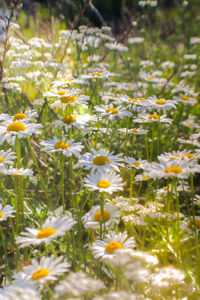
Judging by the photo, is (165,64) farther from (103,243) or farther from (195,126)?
(103,243)

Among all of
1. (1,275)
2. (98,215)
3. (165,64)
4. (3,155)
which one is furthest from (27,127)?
(165,64)

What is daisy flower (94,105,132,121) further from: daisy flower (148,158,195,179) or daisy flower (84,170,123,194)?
daisy flower (148,158,195,179)

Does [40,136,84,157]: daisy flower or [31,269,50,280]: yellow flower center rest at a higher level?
[40,136,84,157]: daisy flower

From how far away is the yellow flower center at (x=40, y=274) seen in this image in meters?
1.17

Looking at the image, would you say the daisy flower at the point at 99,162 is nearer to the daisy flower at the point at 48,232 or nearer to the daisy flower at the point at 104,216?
the daisy flower at the point at 104,216

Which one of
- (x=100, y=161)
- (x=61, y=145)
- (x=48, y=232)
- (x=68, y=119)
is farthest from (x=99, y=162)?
(x=48, y=232)

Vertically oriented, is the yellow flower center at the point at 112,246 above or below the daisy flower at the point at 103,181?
below

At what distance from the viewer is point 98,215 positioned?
5.47ft

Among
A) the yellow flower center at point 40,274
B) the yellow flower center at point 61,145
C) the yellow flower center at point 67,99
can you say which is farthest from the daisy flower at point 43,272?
the yellow flower center at point 67,99

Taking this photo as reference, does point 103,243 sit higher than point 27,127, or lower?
lower

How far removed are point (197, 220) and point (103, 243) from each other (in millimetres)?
732

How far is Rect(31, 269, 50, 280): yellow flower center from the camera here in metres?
1.17

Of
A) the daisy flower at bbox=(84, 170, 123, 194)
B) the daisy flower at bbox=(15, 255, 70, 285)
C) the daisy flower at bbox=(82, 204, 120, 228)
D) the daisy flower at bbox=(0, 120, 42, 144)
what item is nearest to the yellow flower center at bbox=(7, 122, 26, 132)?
the daisy flower at bbox=(0, 120, 42, 144)

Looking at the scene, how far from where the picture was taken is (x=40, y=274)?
1.18 metres
